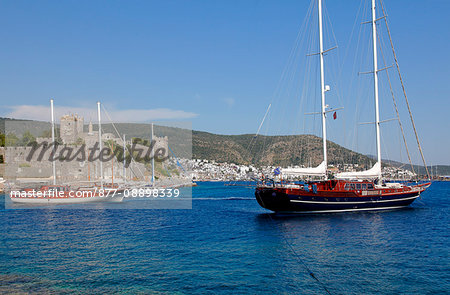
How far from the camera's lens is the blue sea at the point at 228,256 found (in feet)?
A: 48.1

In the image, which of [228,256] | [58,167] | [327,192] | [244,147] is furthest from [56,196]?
[244,147]

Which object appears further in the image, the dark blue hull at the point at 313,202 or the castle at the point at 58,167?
the castle at the point at 58,167

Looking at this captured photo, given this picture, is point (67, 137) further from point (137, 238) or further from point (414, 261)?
point (414, 261)

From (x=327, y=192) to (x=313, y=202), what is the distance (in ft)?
5.20

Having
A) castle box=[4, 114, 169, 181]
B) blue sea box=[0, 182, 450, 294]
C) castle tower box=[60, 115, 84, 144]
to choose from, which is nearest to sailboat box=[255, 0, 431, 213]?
blue sea box=[0, 182, 450, 294]

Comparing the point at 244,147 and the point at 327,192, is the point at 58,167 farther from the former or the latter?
the point at 244,147

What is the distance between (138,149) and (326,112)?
60.8m

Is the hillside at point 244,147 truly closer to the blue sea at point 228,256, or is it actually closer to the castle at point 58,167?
the castle at point 58,167

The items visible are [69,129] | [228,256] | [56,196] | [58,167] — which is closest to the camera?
[228,256]

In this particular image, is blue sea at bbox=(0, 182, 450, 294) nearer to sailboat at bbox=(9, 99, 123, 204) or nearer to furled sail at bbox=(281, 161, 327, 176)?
furled sail at bbox=(281, 161, 327, 176)

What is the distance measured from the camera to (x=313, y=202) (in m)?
32.3

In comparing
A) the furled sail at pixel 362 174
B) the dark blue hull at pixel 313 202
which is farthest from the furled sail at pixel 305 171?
the dark blue hull at pixel 313 202

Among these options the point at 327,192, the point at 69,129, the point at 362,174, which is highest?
the point at 69,129

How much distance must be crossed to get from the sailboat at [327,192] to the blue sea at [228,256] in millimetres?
1500
